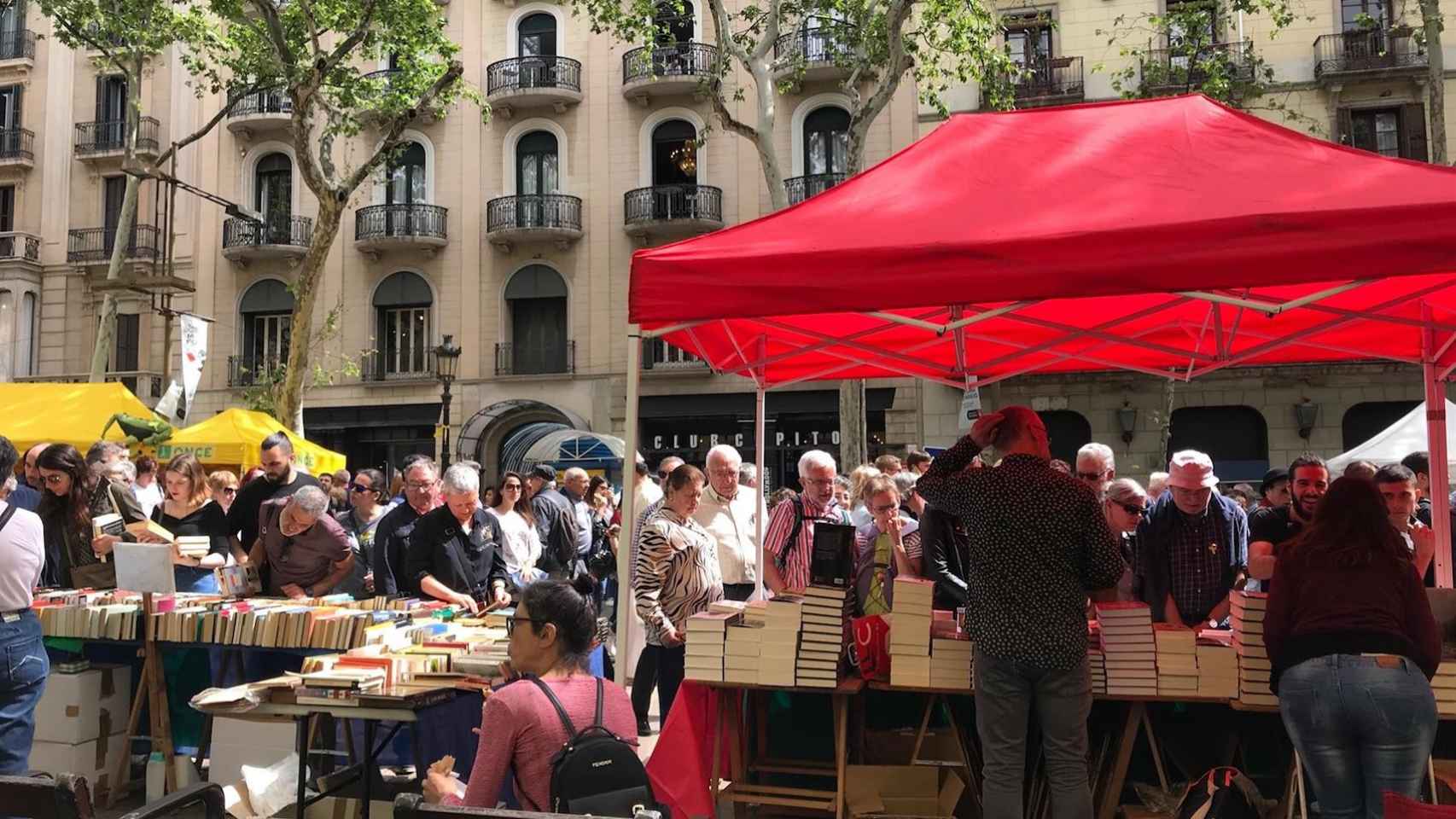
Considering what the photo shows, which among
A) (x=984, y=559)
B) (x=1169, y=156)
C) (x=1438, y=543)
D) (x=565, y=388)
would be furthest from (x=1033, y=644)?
(x=565, y=388)

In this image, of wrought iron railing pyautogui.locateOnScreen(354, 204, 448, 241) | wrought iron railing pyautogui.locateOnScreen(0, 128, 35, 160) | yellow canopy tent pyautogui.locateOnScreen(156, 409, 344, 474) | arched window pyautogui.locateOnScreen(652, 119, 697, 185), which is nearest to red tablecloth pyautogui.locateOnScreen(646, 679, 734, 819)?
yellow canopy tent pyautogui.locateOnScreen(156, 409, 344, 474)

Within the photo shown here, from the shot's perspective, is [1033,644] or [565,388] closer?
[1033,644]

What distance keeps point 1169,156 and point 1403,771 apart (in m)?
2.41

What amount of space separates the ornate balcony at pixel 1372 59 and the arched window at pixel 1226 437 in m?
6.87

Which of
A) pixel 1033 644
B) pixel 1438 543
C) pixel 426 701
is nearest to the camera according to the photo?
pixel 1033 644

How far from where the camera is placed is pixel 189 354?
56.5 ft

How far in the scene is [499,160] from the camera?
25.6 m

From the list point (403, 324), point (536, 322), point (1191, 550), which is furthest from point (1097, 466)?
point (403, 324)

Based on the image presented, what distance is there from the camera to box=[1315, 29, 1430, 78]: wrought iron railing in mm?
21891

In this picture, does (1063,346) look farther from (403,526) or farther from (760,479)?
(403,526)

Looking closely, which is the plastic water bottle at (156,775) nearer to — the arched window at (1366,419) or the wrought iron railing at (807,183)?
the wrought iron railing at (807,183)

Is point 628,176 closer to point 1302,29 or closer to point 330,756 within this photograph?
point 1302,29

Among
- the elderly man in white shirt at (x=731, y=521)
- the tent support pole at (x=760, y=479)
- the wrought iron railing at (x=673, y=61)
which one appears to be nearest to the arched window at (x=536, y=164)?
the wrought iron railing at (x=673, y=61)

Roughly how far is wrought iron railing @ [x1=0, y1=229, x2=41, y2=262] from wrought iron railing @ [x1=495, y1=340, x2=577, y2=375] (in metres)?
12.4
